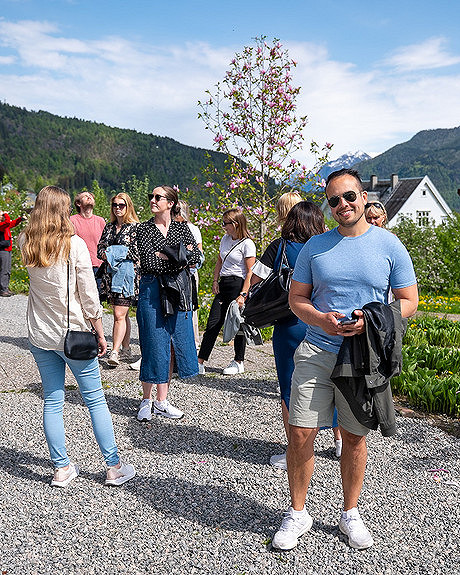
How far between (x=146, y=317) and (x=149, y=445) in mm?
1043

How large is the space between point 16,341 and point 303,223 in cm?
625

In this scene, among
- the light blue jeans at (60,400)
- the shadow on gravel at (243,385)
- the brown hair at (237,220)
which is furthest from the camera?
the brown hair at (237,220)

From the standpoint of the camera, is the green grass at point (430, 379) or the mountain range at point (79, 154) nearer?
the green grass at point (430, 379)

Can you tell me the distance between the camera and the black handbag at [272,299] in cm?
380

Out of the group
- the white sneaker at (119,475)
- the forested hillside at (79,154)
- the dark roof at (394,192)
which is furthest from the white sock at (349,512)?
the forested hillside at (79,154)

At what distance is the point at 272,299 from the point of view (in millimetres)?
3830

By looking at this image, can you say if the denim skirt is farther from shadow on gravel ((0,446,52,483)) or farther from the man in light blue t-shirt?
the man in light blue t-shirt

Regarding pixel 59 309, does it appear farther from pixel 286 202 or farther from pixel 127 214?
pixel 127 214

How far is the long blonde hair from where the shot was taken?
337 centimetres

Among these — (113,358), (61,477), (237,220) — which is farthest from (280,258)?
(113,358)

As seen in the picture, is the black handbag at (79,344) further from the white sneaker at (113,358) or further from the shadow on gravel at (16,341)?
the shadow on gravel at (16,341)

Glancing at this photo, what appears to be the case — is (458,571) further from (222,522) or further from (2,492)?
(2,492)

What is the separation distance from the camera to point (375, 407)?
2.77m

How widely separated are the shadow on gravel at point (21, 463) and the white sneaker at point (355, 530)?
200cm
